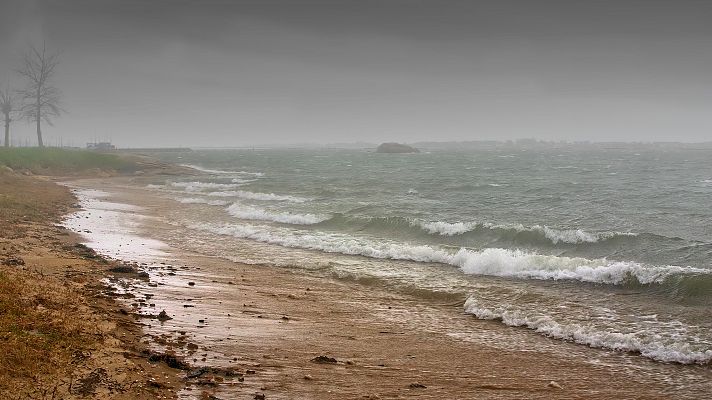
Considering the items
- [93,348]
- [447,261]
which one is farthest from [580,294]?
[93,348]

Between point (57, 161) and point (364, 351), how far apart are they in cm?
5641

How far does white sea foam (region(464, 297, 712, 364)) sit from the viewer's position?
31.0ft

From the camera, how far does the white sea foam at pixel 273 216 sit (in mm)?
26688

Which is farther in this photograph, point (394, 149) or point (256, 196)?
point (394, 149)

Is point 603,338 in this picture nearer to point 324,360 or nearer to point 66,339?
point 324,360

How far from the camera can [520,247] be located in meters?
19.9

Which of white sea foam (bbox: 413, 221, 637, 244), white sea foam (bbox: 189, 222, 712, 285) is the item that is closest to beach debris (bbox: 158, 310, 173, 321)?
white sea foam (bbox: 189, 222, 712, 285)

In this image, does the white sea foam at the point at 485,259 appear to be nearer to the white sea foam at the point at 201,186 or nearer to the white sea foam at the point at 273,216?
the white sea foam at the point at 273,216

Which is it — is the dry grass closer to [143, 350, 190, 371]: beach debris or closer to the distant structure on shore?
[143, 350, 190, 371]: beach debris

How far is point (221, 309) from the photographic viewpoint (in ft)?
36.7

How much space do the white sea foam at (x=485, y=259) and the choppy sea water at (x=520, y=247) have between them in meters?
0.04

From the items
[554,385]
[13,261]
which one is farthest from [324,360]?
[13,261]

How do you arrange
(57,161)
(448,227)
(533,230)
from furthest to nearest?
(57,161)
(448,227)
(533,230)

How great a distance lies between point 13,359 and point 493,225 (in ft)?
63.8
